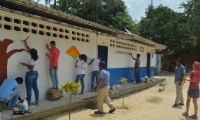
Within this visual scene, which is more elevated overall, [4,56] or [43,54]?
[43,54]

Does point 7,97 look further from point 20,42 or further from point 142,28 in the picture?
point 142,28

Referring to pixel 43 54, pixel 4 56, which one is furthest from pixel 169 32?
pixel 4 56

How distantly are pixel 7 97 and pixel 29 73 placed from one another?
38.4 inches

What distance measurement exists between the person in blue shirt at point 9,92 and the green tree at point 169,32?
20026mm

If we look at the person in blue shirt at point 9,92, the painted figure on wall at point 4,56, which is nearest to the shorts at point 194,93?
the person in blue shirt at point 9,92

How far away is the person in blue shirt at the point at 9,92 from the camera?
4922mm

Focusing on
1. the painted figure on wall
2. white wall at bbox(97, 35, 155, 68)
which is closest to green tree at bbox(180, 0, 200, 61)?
white wall at bbox(97, 35, 155, 68)

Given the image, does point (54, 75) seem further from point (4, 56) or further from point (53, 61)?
point (4, 56)

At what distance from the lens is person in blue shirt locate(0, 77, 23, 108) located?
4.92 meters

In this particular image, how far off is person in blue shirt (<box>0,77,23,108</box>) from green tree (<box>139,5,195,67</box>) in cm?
2003

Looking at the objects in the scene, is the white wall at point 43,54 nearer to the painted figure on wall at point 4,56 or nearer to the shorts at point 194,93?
the painted figure on wall at point 4,56

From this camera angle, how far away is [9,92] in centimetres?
498

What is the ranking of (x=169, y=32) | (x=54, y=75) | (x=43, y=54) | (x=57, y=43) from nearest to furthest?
(x=43, y=54)
(x=54, y=75)
(x=57, y=43)
(x=169, y=32)

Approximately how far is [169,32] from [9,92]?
818 inches
